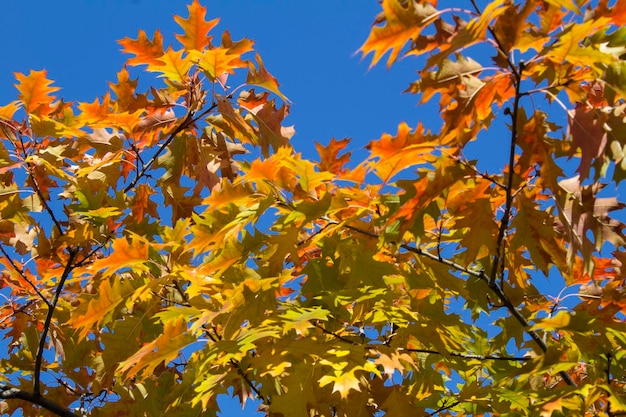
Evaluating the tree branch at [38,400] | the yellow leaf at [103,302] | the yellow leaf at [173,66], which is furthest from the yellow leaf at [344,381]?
the yellow leaf at [173,66]

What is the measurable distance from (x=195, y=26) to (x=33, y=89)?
1.01 m

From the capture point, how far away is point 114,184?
3.33 m

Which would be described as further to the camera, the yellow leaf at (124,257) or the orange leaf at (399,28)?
the yellow leaf at (124,257)

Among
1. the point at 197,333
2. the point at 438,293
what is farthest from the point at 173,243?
the point at 438,293

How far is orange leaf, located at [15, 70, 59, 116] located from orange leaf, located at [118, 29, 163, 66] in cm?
58

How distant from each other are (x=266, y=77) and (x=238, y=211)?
1.08 metres

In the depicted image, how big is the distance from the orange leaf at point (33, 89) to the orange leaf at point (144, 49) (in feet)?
1.89

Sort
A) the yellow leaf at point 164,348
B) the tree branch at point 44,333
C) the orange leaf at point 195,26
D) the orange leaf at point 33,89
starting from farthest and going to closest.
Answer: the orange leaf at point 33,89
the orange leaf at point 195,26
the tree branch at point 44,333
the yellow leaf at point 164,348

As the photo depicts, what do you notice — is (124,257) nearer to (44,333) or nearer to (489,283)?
(44,333)

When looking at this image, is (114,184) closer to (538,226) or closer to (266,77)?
(266,77)

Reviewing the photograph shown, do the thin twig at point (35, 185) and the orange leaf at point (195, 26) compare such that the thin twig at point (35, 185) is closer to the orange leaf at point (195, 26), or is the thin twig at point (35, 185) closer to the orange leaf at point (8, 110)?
the orange leaf at point (8, 110)

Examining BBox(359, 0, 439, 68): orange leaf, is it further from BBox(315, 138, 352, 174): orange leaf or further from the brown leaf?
BBox(315, 138, 352, 174): orange leaf

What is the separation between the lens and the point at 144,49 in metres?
3.07

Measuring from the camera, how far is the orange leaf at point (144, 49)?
303cm
